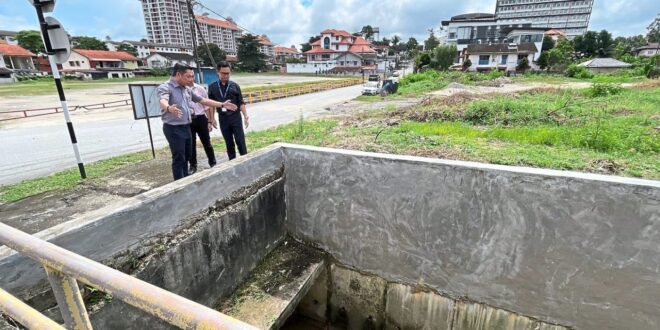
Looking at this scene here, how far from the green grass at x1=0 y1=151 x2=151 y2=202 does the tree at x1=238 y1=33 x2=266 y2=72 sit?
61418 millimetres

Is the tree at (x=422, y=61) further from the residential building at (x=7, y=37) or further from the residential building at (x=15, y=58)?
the residential building at (x=7, y=37)

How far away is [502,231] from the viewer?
10.6 ft

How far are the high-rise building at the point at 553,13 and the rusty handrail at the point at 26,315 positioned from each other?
357 feet

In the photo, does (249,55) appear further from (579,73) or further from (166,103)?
(166,103)

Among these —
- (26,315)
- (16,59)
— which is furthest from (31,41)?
(26,315)

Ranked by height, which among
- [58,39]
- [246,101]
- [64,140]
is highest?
[58,39]

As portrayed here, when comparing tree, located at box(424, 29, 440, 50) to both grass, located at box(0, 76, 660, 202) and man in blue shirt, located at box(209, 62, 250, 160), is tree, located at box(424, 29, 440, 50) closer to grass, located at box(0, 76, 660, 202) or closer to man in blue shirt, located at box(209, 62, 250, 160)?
grass, located at box(0, 76, 660, 202)

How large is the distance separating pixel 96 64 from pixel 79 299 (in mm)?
73393

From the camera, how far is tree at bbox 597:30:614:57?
5453 centimetres

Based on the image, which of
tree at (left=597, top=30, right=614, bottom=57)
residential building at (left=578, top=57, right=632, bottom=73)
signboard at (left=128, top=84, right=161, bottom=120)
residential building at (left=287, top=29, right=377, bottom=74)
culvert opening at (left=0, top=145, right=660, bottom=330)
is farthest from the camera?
residential building at (left=287, top=29, right=377, bottom=74)

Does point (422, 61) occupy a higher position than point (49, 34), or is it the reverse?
point (422, 61)

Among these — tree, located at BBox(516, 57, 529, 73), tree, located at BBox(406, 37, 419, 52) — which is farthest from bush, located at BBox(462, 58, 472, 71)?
tree, located at BBox(406, 37, 419, 52)

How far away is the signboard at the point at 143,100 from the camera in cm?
546

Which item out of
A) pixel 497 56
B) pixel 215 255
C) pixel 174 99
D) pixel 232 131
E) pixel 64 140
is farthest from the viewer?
pixel 497 56
